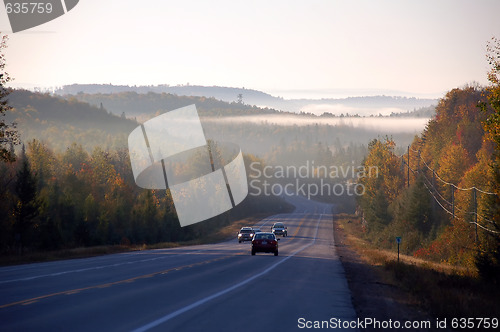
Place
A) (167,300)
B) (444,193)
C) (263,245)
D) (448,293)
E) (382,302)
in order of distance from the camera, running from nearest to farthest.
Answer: (167,300) → (382,302) → (448,293) → (263,245) → (444,193)

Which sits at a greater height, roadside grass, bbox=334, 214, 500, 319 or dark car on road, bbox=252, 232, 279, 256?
roadside grass, bbox=334, 214, 500, 319

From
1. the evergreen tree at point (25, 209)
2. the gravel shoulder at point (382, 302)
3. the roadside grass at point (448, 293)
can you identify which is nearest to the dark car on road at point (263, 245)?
the roadside grass at point (448, 293)

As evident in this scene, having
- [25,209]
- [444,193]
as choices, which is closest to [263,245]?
[25,209]

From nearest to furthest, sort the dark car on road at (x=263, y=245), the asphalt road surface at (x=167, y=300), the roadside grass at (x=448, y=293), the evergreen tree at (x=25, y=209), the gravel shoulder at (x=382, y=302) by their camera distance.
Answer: the asphalt road surface at (x=167, y=300) < the gravel shoulder at (x=382, y=302) < the roadside grass at (x=448, y=293) < the dark car on road at (x=263, y=245) < the evergreen tree at (x=25, y=209)

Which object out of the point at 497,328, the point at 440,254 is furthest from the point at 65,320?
the point at 440,254

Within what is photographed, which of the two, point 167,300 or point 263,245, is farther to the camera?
point 263,245

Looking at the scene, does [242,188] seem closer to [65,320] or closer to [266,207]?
[266,207]

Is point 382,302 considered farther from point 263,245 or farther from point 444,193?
point 444,193

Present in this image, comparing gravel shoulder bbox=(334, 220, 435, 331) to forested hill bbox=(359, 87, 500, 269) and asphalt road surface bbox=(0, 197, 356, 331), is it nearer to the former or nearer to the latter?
asphalt road surface bbox=(0, 197, 356, 331)

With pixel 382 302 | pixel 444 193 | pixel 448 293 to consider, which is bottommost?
pixel 444 193

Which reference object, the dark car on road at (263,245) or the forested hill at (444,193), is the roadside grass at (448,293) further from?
the dark car on road at (263,245)

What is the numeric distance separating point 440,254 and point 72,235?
4039cm

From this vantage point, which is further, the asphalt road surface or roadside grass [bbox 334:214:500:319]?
roadside grass [bbox 334:214:500:319]

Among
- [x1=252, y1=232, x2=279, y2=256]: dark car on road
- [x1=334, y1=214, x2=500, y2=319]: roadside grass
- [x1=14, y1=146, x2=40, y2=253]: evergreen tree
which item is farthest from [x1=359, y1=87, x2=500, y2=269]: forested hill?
[x1=14, y1=146, x2=40, y2=253]: evergreen tree
